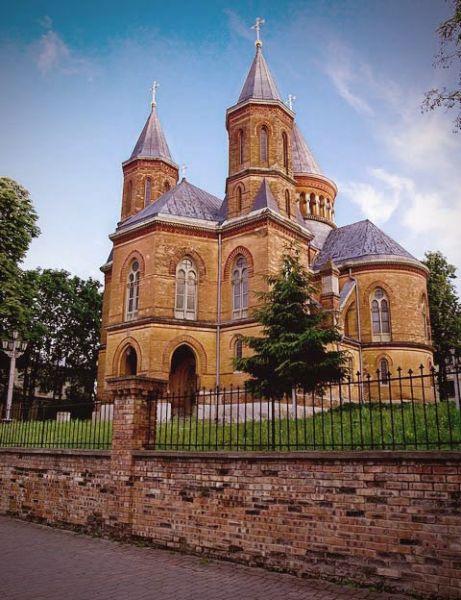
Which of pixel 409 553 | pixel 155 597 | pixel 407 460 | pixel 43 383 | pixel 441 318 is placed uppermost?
pixel 441 318

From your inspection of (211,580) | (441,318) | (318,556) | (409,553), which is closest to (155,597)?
(211,580)

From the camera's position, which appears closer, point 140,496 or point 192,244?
point 140,496

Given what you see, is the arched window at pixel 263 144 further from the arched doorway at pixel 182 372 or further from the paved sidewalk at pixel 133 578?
A: the paved sidewalk at pixel 133 578

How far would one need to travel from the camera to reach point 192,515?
27.2 feet

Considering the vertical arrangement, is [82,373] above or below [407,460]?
above

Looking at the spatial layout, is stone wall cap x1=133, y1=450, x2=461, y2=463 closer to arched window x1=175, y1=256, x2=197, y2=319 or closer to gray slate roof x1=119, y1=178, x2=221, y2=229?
arched window x1=175, y1=256, x2=197, y2=319

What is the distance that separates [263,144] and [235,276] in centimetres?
693

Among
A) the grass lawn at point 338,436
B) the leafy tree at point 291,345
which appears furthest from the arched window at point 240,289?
the grass lawn at point 338,436

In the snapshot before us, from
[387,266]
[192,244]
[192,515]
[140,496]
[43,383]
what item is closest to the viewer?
[192,515]

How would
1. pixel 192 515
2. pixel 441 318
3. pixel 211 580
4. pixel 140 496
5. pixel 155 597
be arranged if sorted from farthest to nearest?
pixel 441 318 → pixel 140 496 → pixel 192 515 → pixel 211 580 → pixel 155 597

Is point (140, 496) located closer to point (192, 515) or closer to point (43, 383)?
point (192, 515)

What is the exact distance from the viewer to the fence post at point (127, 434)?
9.21 meters

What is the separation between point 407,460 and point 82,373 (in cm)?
3582

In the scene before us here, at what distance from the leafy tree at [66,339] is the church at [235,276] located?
34.0ft
